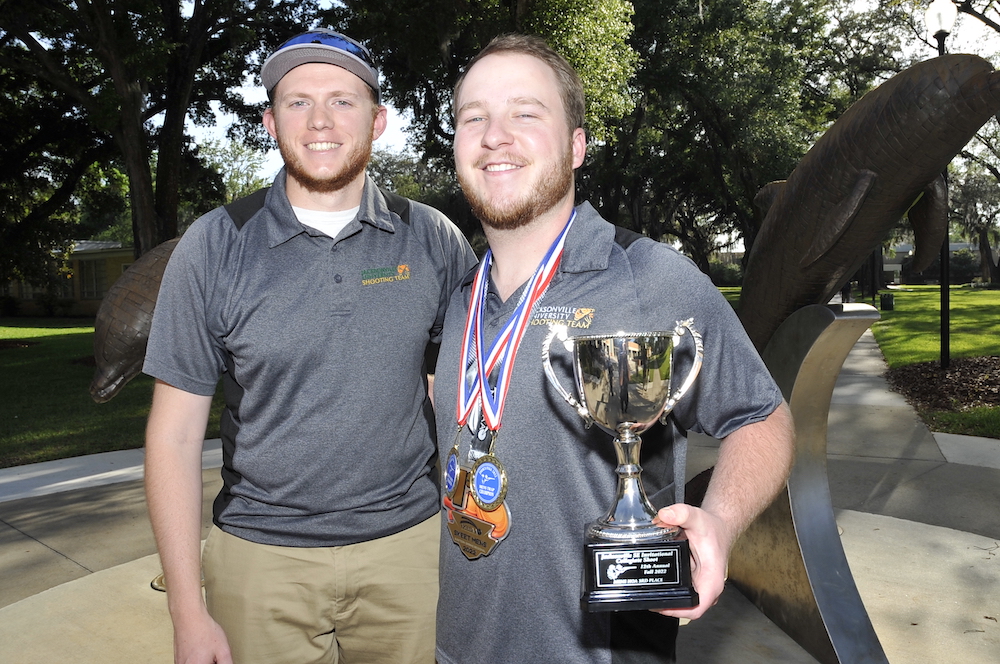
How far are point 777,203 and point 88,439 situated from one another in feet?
29.7

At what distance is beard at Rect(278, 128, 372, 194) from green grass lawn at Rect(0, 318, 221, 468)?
7.89 meters

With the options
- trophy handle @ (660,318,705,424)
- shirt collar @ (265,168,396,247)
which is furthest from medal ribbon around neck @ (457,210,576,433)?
shirt collar @ (265,168,396,247)

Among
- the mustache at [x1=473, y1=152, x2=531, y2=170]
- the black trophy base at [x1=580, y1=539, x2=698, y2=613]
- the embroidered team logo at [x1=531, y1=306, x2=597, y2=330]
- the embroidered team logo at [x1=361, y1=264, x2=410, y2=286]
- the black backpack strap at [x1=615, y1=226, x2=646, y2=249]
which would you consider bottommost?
the black trophy base at [x1=580, y1=539, x2=698, y2=613]

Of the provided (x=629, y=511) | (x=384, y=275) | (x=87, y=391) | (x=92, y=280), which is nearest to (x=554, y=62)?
(x=384, y=275)

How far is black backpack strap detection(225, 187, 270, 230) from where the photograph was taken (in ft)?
7.81

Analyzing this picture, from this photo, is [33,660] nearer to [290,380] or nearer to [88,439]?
[290,380]

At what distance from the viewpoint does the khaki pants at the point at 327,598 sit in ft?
7.54

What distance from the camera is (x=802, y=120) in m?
25.8

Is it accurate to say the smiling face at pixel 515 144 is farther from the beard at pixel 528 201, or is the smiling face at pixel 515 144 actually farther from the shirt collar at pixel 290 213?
the shirt collar at pixel 290 213

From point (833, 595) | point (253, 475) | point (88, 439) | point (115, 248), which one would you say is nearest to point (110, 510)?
point (88, 439)

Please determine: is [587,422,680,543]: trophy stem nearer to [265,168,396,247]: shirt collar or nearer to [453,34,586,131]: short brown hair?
[453,34,586,131]: short brown hair

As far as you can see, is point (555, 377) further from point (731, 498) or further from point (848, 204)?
point (848, 204)

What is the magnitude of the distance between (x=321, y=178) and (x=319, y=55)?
0.39 meters

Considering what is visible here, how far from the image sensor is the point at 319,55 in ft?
7.92
